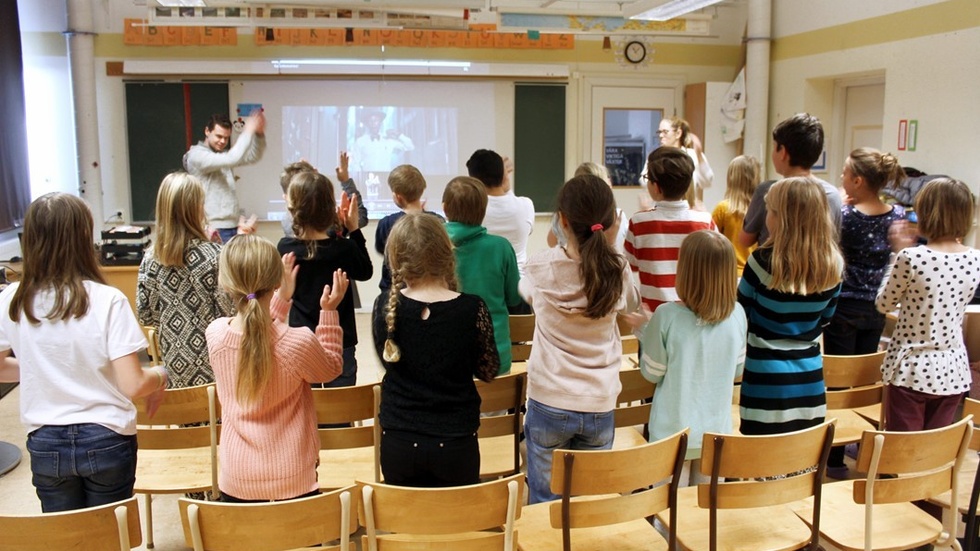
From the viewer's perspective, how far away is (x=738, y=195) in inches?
158

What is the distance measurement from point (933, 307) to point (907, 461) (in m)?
0.71

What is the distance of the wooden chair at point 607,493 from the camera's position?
6.96 feet

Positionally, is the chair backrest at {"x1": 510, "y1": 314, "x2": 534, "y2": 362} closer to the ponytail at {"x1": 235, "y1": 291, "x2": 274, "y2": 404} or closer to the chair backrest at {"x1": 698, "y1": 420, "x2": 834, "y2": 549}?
the chair backrest at {"x1": 698, "y1": 420, "x2": 834, "y2": 549}

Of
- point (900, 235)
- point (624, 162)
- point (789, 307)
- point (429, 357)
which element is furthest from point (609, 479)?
point (624, 162)

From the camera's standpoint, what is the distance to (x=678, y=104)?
7.86 metres

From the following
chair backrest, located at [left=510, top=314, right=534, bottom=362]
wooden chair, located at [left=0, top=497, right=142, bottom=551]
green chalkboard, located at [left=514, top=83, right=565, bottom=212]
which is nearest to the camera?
wooden chair, located at [left=0, top=497, right=142, bottom=551]

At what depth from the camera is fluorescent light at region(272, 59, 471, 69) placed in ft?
23.1

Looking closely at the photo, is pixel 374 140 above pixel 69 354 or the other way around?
above

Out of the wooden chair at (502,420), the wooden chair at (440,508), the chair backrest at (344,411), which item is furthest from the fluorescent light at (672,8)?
the wooden chair at (440,508)

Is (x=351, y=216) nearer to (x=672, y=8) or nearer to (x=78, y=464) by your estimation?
(x=78, y=464)

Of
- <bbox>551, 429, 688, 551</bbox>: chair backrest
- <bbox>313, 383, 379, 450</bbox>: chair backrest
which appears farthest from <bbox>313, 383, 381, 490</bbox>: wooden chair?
<bbox>551, 429, 688, 551</bbox>: chair backrest

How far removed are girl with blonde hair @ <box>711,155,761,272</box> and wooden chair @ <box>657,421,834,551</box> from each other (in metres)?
1.72

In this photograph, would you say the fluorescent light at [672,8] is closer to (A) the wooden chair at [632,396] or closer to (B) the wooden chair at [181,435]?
(A) the wooden chair at [632,396]

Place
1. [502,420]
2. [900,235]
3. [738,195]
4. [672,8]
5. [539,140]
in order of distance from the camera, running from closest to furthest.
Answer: [502,420] < [900,235] < [738,195] < [672,8] < [539,140]
